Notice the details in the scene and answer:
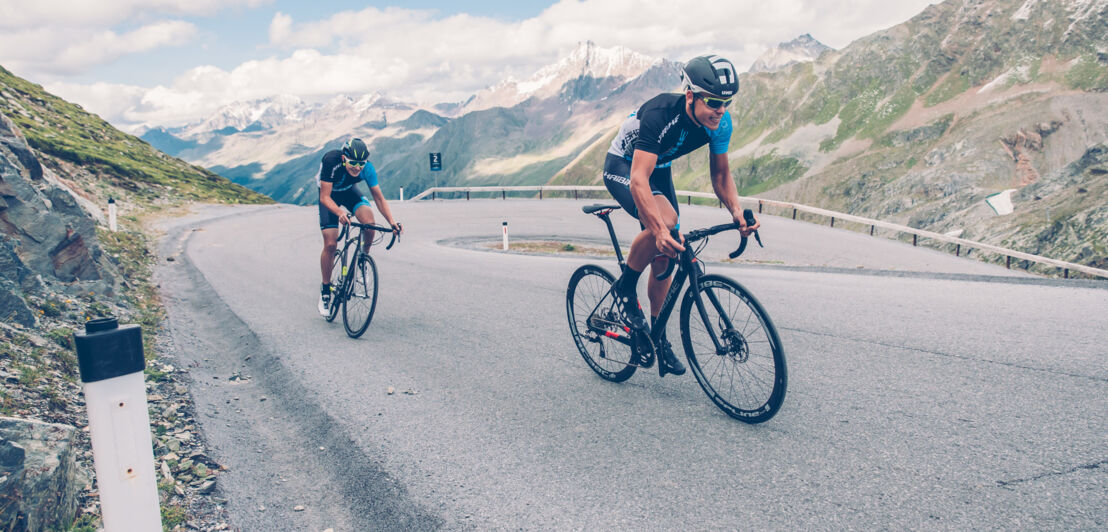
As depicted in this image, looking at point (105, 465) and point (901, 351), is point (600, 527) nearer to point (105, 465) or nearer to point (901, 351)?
point (105, 465)

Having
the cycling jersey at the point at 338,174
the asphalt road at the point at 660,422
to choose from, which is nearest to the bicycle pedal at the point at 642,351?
the asphalt road at the point at 660,422

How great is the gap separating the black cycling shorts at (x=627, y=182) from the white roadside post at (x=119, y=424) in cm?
327

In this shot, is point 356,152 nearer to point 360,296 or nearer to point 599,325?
point 360,296

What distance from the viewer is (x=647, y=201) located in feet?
13.4

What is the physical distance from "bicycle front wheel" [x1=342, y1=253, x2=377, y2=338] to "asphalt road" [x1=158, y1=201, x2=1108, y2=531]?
0.78ft

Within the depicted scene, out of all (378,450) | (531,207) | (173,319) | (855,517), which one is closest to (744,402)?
(855,517)

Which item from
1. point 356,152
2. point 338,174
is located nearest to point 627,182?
point 356,152

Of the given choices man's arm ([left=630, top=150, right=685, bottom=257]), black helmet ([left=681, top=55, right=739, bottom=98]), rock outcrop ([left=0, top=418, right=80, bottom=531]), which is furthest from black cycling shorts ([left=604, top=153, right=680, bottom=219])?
rock outcrop ([left=0, top=418, right=80, bottom=531])

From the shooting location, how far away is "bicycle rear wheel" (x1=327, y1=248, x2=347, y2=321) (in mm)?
7602

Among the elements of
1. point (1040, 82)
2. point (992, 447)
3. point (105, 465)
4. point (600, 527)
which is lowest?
point (600, 527)

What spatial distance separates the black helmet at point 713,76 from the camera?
3906mm

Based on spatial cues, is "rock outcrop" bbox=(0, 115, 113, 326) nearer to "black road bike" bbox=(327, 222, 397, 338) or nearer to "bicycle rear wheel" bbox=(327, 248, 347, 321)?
"bicycle rear wheel" bbox=(327, 248, 347, 321)

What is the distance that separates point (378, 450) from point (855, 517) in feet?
9.16

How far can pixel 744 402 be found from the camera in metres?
4.09
